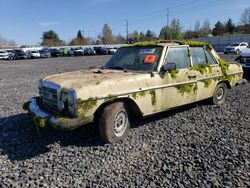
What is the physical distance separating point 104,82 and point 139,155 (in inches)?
53.2

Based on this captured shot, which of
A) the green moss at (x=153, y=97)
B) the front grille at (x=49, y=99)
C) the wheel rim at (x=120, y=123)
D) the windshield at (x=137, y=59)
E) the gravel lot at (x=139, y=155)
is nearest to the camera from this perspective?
the gravel lot at (x=139, y=155)

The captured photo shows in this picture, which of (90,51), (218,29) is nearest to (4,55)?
(90,51)

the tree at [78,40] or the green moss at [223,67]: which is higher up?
the tree at [78,40]

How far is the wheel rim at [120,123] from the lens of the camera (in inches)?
206

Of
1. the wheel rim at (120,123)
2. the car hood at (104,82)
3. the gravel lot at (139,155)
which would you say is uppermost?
the car hood at (104,82)

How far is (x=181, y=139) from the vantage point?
5379 millimetres

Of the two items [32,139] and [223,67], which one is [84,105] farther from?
[223,67]

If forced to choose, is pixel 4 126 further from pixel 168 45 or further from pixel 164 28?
pixel 164 28

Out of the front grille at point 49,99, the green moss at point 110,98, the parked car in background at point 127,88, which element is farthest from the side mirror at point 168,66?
the front grille at point 49,99

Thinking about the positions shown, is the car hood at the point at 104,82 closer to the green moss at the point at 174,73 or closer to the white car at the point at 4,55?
the green moss at the point at 174,73

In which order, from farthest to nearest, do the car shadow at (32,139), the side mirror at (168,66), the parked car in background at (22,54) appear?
1. the parked car in background at (22,54)
2. the side mirror at (168,66)
3. the car shadow at (32,139)

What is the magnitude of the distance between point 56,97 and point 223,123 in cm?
357

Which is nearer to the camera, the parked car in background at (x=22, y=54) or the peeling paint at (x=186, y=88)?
the peeling paint at (x=186, y=88)

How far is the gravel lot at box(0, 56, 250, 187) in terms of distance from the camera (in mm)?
3912
